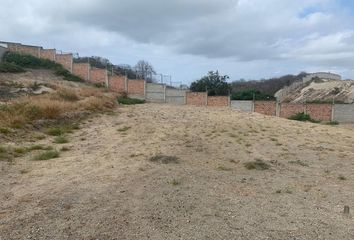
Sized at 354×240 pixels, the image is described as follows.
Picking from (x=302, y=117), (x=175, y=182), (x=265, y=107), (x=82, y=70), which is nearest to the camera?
(x=175, y=182)

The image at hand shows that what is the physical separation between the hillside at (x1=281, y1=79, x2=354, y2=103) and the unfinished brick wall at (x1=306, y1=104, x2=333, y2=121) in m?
13.3

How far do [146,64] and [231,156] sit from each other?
46405mm

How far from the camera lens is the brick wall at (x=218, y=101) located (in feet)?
120

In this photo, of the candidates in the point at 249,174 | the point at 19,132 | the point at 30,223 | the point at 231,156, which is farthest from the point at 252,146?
the point at 30,223

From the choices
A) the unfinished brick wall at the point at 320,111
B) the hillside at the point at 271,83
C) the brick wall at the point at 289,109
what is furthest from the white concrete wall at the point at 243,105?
the hillside at the point at 271,83

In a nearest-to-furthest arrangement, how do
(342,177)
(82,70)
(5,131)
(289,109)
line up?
(342,177) → (5,131) → (289,109) → (82,70)

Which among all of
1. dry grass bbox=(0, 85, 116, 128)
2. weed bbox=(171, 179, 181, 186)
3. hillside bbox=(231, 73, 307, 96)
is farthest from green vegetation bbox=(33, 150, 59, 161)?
hillside bbox=(231, 73, 307, 96)

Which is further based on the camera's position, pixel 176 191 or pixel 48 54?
pixel 48 54

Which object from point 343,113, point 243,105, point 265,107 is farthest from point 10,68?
point 343,113

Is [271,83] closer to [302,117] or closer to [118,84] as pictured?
[118,84]

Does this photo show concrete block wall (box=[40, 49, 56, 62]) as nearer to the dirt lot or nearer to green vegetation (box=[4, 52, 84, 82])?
green vegetation (box=[4, 52, 84, 82])

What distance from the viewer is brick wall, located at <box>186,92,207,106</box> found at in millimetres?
38487

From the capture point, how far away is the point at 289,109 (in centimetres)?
3259

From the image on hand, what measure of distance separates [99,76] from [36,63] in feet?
20.2
